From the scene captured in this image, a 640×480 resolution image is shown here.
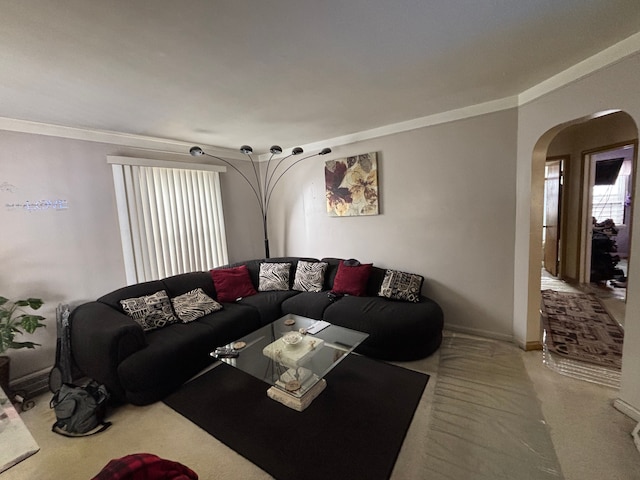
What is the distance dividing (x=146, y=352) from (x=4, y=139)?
2213mm

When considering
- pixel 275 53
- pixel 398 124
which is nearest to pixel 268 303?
pixel 275 53

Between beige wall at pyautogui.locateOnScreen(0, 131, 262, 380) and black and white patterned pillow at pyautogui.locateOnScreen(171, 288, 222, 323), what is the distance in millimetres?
737

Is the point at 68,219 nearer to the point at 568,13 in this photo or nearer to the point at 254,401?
the point at 254,401

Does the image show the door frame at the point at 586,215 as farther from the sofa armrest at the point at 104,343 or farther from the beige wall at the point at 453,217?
the sofa armrest at the point at 104,343

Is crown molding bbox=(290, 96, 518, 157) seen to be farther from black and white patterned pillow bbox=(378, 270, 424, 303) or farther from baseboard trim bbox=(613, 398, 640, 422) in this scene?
baseboard trim bbox=(613, 398, 640, 422)

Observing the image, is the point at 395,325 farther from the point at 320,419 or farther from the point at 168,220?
the point at 168,220

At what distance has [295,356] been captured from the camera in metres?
1.99

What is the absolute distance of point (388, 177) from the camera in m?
3.34

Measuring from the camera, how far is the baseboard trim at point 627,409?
68.9 inches

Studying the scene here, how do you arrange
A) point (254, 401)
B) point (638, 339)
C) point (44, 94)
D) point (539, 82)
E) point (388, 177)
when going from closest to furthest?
1. point (638, 339)
2. point (44, 94)
3. point (254, 401)
4. point (539, 82)
5. point (388, 177)

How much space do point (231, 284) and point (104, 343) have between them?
1.46 m

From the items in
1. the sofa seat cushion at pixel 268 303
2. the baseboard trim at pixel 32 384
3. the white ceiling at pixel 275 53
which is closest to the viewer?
the white ceiling at pixel 275 53

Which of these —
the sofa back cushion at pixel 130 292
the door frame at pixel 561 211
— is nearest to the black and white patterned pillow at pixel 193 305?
the sofa back cushion at pixel 130 292

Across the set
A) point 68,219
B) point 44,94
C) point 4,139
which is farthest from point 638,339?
point 4,139
